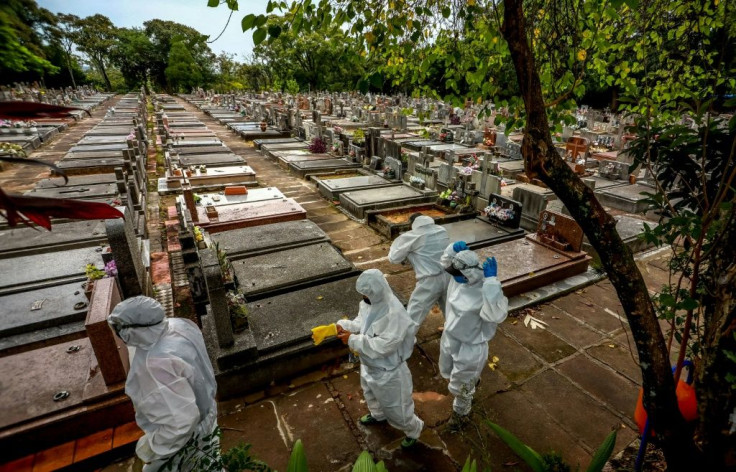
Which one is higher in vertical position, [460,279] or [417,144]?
[460,279]

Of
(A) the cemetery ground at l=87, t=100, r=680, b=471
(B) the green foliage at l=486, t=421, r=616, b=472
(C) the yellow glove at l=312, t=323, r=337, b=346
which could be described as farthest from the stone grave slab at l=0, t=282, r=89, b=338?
(B) the green foliage at l=486, t=421, r=616, b=472

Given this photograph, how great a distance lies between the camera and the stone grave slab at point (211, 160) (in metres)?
12.3

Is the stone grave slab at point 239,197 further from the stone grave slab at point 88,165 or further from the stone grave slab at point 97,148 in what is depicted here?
the stone grave slab at point 97,148

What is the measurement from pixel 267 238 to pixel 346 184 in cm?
394

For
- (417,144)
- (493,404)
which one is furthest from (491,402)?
(417,144)

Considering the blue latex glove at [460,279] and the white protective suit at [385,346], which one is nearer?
the white protective suit at [385,346]

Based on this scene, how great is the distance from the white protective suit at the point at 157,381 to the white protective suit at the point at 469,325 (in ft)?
7.27

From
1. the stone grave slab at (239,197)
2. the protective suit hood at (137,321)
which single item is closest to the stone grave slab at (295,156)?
the stone grave slab at (239,197)

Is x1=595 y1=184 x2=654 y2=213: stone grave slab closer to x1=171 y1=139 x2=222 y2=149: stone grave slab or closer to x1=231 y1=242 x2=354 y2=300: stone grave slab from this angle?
x1=231 y1=242 x2=354 y2=300: stone grave slab

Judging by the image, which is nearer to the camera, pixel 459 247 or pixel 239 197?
pixel 459 247

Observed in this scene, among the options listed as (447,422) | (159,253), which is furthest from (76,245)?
(447,422)

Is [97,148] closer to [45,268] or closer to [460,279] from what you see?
[45,268]

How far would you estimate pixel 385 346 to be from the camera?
305cm

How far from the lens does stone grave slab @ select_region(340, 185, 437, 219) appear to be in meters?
8.96
